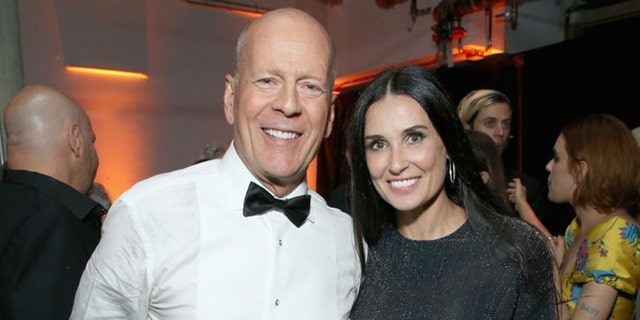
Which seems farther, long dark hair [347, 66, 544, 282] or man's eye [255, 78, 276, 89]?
long dark hair [347, 66, 544, 282]

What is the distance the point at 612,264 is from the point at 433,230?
890 millimetres

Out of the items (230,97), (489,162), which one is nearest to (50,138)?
(230,97)

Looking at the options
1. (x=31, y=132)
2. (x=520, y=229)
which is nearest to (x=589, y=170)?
(x=520, y=229)

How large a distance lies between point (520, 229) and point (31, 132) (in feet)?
6.02

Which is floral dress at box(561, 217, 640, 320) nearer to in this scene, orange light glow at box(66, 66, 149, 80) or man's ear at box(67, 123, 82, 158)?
man's ear at box(67, 123, 82, 158)

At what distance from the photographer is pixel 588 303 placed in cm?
220

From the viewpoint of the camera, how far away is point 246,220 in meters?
1.45

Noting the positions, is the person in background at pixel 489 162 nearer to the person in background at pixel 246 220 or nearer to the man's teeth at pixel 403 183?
the man's teeth at pixel 403 183

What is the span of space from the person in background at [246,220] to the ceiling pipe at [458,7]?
3257mm

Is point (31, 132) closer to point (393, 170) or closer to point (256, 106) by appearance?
point (256, 106)

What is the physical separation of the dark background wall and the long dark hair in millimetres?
1558

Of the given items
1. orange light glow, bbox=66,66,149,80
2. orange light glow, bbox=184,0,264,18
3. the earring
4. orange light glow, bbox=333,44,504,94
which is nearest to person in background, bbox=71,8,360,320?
the earring

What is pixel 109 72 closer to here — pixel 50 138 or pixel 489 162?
pixel 50 138

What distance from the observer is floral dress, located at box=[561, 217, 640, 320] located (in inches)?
86.8
